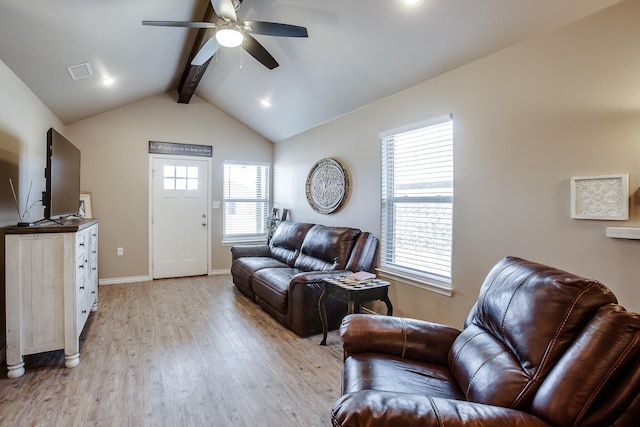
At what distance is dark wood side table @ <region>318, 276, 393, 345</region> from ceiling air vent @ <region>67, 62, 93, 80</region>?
3.17 m

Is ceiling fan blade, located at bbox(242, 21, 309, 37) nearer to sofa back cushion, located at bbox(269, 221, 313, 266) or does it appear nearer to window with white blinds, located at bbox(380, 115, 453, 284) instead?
window with white blinds, located at bbox(380, 115, 453, 284)

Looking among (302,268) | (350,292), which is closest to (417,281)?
(350,292)

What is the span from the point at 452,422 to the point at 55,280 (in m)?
2.83

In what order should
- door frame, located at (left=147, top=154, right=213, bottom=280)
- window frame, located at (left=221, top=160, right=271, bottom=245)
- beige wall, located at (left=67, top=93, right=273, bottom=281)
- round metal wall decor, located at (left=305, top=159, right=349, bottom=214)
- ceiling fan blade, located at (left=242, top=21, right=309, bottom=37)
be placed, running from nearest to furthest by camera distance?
ceiling fan blade, located at (left=242, top=21, right=309, bottom=37), round metal wall decor, located at (left=305, top=159, right=349, bottom=214), beige wall, located at (left=67, top=93, right=273, bottom=281), door frame, located at (left=147, top=154, right=213, bottom=280), window frame, located at (left=221, top=160, right=271, bottom=245)

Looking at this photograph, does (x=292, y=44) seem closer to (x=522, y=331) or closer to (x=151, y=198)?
(x=522, y=331)

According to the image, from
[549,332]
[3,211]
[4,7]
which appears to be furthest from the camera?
[3,211]

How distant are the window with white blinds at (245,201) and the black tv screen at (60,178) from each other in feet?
8.23

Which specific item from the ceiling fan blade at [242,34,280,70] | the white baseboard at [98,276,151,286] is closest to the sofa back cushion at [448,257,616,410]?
the ceiling fan blade at [242,34,280,70]

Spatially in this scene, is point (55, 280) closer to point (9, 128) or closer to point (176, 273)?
point (9, 128)

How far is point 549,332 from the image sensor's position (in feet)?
3.83

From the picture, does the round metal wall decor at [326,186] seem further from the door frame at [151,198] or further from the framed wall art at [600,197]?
the framed wall art at [600,197]

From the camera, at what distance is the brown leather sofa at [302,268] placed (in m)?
3.20

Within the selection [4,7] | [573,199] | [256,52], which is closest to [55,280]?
[4,7]

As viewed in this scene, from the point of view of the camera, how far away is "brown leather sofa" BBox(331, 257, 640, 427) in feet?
3.15
